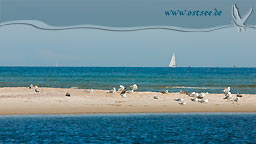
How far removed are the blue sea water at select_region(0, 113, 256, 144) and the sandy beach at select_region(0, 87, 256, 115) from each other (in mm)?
2682

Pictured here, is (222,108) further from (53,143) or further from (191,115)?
(53,143)

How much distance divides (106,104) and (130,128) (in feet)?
37.6

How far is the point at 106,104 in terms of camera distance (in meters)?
36.2

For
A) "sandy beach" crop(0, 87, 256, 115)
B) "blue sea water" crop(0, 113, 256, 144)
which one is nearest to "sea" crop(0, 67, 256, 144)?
"blue sea water" crop(0, 113, 256, 144)

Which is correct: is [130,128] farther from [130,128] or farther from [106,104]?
[106,104]

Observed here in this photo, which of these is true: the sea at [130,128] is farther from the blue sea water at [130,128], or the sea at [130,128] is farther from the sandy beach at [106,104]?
the sandy beach at [106,104]

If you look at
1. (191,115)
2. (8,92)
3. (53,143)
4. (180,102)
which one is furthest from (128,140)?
(8,92)

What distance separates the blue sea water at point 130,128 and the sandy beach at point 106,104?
2682mm

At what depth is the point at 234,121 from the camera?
28.3 metres

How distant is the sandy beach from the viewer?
110ft

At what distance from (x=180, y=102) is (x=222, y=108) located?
3228 mm

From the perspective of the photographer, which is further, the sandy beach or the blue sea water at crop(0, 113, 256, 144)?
the sandy beach

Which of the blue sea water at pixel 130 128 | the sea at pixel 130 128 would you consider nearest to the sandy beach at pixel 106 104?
the sea at pixel 130 128

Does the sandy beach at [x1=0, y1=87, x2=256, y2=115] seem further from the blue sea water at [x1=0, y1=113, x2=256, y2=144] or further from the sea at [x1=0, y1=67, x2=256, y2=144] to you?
the blue sea water at [x1=0, y1=113, x2=256, y2=144]
